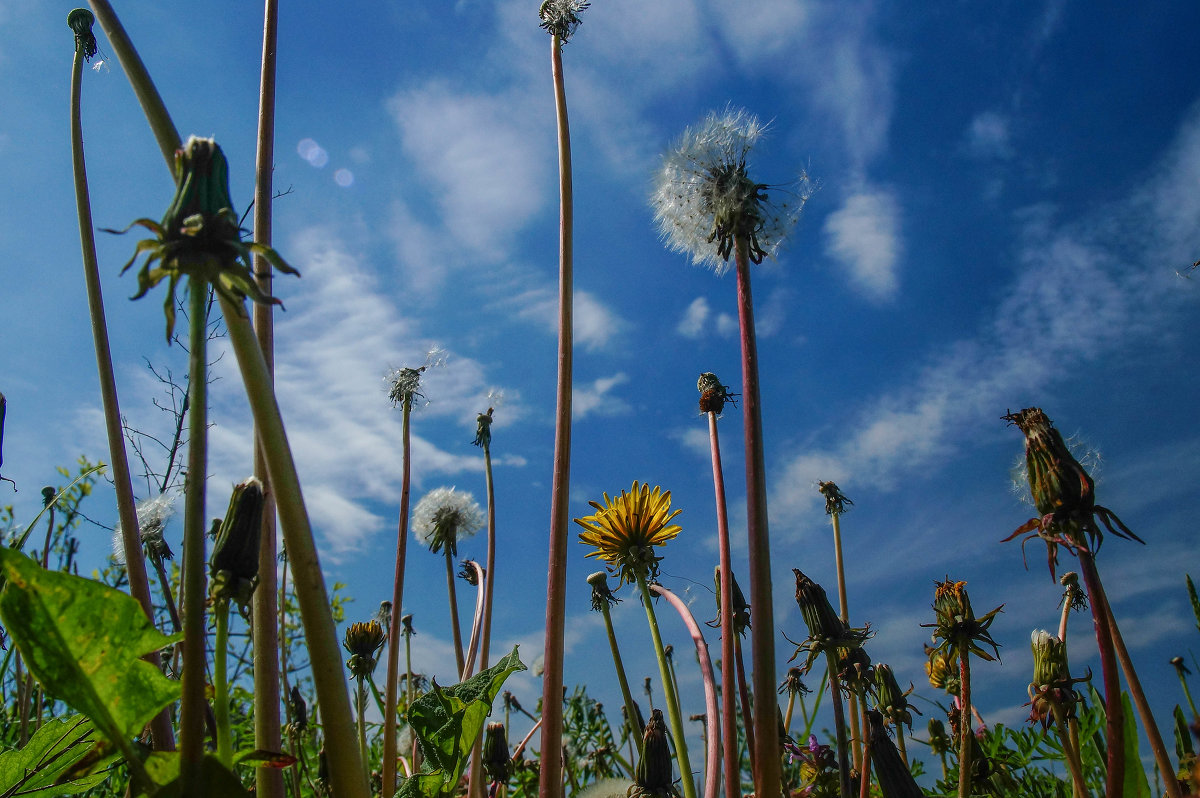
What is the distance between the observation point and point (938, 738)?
3.73 m

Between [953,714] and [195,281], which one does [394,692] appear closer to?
[195,281]

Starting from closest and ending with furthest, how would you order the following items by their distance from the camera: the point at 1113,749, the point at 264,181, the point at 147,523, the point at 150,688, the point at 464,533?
the point at 150,688 < the point at 1113,749 < the point at 264,181 < the point at 147,523 < the point at 464,533

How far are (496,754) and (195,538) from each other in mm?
2460

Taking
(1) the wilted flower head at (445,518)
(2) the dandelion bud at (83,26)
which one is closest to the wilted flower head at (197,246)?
(2) the dandelion bud at (83,26)

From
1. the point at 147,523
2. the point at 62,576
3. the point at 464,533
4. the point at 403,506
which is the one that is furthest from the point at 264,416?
the point at 464,533

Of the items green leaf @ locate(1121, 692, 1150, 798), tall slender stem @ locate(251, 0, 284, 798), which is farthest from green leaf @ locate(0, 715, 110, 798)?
green leaf @ locate(1121, 692, 1150, 798)

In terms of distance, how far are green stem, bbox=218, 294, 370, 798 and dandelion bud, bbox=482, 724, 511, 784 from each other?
82.2 inches

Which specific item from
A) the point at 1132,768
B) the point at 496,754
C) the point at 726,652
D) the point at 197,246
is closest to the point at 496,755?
the point at 496,754

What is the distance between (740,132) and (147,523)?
3.39m

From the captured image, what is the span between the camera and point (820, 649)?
2207mm

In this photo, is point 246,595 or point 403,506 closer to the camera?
point 246,595

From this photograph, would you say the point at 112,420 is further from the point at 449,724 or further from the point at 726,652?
the point at 726,652

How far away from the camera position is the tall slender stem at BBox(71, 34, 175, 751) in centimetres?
156

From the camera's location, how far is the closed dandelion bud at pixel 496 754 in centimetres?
284
